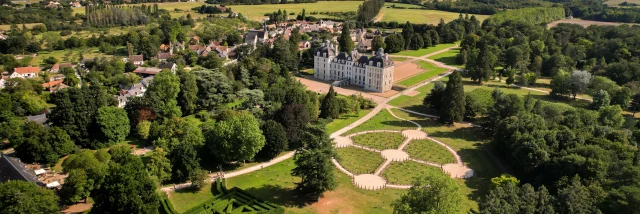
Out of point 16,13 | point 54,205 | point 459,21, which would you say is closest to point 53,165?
point 54,205

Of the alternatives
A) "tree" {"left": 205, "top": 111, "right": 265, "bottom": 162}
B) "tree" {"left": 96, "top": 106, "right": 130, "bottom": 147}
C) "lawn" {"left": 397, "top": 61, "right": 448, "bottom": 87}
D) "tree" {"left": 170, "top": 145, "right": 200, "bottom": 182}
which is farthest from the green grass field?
"tree" {"left": 96, "top": 106, "right": 130, "bottom": 147}

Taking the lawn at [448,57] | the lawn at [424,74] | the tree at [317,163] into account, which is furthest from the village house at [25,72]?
the lawn at [448,57]

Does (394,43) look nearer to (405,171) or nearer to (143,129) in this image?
(405,171)

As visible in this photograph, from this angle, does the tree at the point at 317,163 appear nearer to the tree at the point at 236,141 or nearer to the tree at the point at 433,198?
the tree at the point at 236,141

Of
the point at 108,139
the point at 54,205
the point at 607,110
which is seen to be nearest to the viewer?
the point at 54,205

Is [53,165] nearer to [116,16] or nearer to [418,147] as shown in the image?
[418,147]

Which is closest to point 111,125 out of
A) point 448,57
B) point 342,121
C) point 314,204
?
point 314,204
